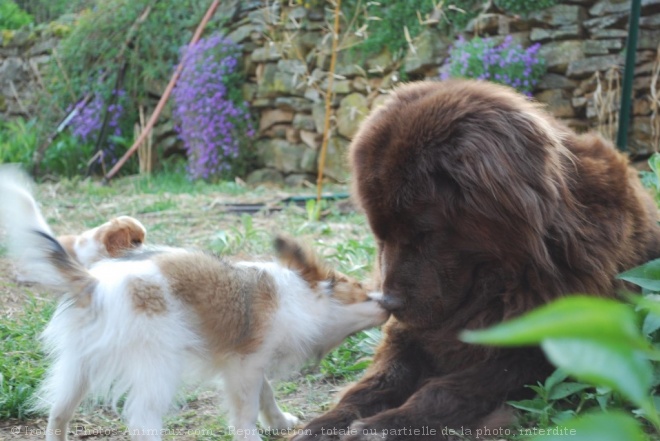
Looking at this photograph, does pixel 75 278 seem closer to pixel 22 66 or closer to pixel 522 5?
pixel 522 5

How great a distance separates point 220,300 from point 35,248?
61 centimetres

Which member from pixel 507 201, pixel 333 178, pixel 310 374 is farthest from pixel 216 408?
pixel 333 178

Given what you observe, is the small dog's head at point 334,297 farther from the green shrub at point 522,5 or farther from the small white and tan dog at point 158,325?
the green shrub at point 522,5

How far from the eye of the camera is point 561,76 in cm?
794

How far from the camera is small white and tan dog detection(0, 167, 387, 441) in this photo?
228cm

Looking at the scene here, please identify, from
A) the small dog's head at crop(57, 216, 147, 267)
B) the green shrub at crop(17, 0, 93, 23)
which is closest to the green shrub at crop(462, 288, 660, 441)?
the small dog's head at crop(57, 216, 147, 267)

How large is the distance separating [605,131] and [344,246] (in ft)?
13.0

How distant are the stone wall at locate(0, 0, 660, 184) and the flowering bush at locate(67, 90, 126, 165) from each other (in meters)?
0.68

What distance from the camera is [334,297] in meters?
2.81

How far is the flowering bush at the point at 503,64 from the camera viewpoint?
25.5 ft

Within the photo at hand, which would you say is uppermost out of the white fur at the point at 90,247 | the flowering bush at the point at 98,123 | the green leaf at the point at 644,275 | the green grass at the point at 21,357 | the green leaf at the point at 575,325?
the green leaf at the point at 575,325

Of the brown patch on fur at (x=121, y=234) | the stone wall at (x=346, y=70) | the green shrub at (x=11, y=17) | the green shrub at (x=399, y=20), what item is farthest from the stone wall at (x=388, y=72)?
the green shrub at (x=11, y=17)

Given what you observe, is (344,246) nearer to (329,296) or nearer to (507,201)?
(329,296)

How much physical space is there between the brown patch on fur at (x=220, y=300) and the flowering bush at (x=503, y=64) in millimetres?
5782
